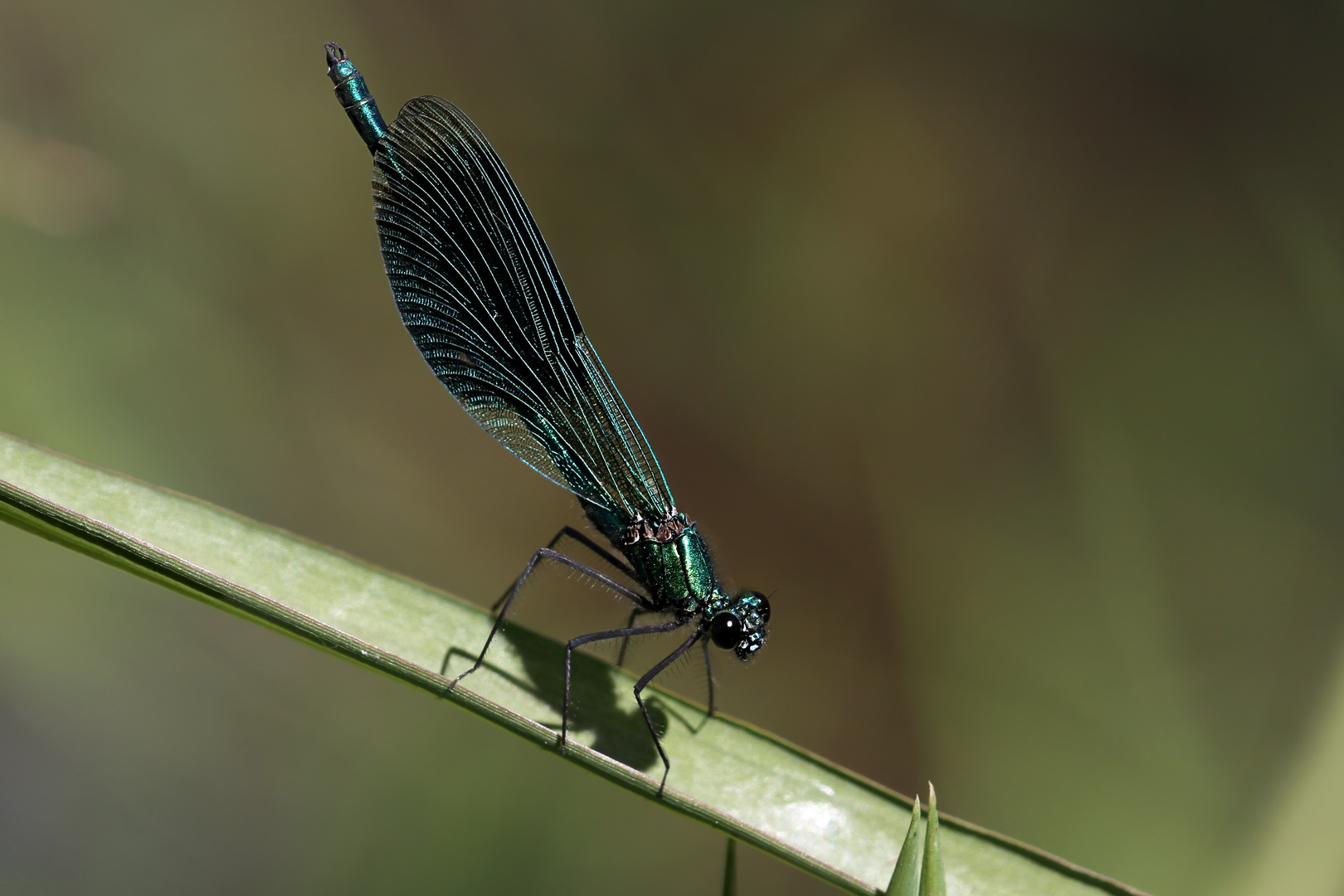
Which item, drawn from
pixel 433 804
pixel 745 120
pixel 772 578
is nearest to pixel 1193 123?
pixel 745 120

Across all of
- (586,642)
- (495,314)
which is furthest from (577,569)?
(495,314)

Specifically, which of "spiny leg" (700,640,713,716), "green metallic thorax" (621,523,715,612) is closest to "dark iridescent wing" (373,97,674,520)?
"green metallic thorax" (621,523,715,612)

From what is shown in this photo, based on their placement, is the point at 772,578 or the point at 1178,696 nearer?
the point at 1178,696

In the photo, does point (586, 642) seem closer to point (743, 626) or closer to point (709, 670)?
point (743, 626)

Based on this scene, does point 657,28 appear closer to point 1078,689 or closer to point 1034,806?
point 1078,689

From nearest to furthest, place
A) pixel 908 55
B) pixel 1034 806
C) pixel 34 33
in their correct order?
1. pixel 1034 806
2. pixel 34 33
3. pixel 908 55

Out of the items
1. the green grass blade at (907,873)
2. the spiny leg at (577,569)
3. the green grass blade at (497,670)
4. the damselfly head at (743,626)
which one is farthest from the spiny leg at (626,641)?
the green grass blade at (907,873)

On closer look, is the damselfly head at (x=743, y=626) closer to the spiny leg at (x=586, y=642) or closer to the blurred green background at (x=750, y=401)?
the spiny leg at (x=586, y=642)
